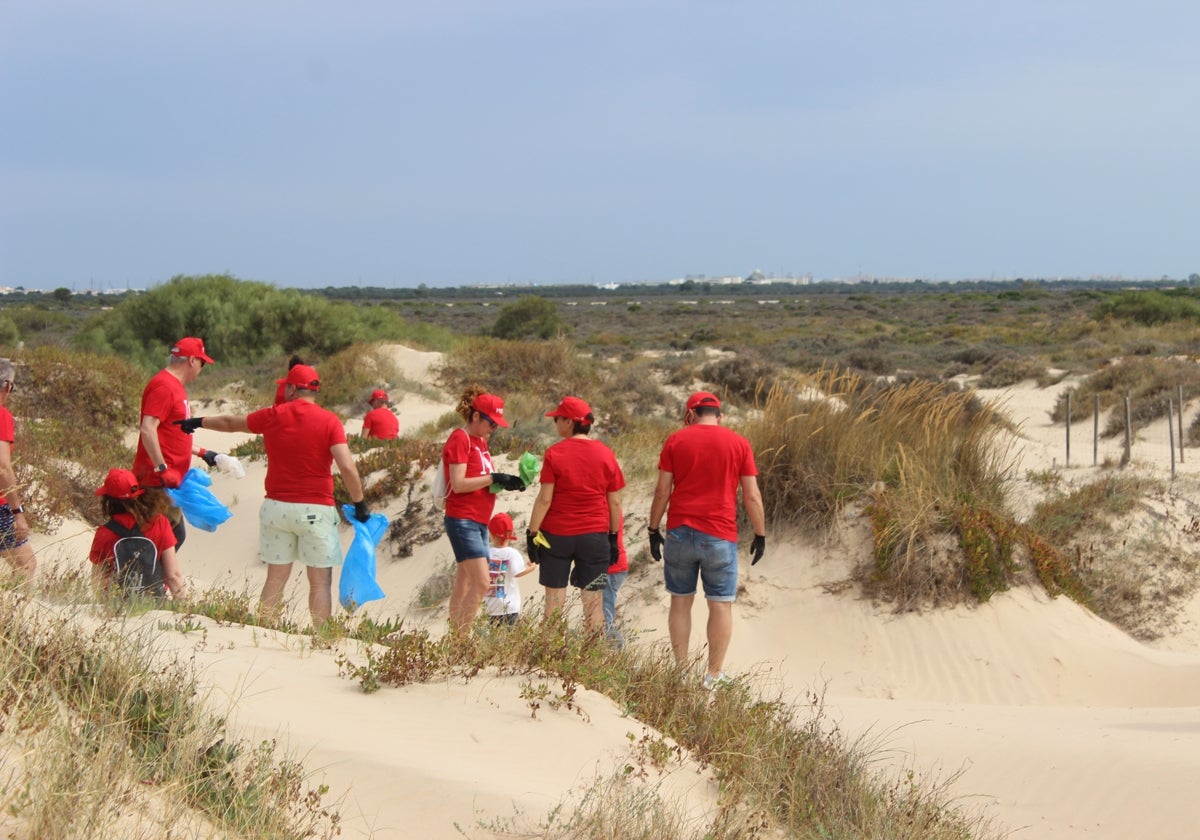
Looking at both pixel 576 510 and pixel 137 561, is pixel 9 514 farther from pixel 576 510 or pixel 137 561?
pixel 576 510

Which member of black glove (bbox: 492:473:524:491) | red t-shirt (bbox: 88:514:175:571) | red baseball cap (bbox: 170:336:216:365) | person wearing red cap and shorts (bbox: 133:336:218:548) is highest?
red baseball cap (bbox: 170:336:216:365)

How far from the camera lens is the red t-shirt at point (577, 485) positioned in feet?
20.6

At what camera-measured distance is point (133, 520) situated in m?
5.96

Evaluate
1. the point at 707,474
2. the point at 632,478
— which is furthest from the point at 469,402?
the point at 632,478

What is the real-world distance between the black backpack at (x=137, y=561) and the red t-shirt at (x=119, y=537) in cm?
3

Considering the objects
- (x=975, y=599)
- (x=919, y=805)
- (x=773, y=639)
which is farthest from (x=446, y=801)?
(x=975, y=599)

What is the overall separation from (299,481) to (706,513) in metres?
2.34

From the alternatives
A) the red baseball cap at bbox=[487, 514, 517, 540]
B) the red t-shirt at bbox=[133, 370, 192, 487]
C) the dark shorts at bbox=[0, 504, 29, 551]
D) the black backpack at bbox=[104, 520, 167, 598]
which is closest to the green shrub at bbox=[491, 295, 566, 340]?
the red baseball cap at bbox=[487, 514, 517, 540]

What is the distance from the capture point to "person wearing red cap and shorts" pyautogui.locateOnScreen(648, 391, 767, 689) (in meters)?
6.20

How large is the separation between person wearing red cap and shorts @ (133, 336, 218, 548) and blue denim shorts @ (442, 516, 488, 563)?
5.18 ft

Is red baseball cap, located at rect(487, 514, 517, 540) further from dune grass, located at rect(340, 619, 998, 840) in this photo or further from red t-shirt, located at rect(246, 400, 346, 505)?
dune grass, located at rect(340, 619, 998, 840)

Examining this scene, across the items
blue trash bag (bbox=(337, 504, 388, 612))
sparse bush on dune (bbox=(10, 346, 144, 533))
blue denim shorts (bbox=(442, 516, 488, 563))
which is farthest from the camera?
sparse bush on dune (bbox=(10, 346, 144, 533))

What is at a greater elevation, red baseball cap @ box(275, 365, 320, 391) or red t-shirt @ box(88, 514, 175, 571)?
red baseball cap @ box(275, 365, 320, 391)

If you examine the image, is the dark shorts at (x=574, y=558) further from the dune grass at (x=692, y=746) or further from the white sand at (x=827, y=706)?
the dune grass at (x=692, y=746)
